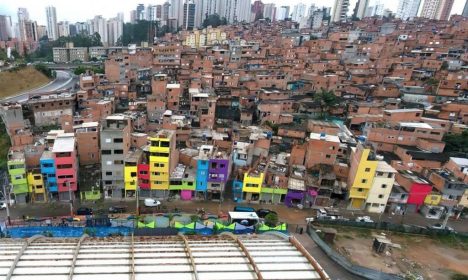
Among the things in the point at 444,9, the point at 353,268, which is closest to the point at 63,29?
the point at 353,268

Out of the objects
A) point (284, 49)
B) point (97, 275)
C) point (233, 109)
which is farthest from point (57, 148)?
point (284, 49)

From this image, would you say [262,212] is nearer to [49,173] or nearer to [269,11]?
[49,173]

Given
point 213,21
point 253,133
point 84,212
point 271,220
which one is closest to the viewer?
point 271,220

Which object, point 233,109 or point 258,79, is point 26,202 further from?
point 258,79

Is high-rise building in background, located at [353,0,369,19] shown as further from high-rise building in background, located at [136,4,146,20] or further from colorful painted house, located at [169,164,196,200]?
colorful painted house, located at [169,164,196,200]

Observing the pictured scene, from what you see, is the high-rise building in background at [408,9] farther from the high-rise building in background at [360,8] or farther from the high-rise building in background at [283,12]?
the high-rise building in background at [283,12]
